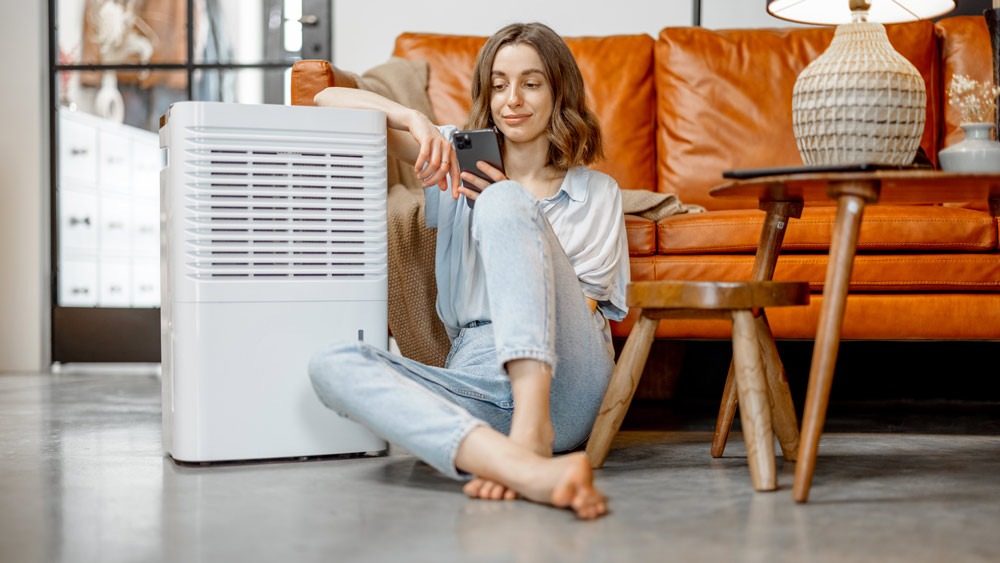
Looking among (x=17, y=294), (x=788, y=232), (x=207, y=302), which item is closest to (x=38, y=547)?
(x=207, y=302)

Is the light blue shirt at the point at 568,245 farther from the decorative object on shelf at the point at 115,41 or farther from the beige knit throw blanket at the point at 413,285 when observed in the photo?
the decorative object on shelf at the point at 115,41

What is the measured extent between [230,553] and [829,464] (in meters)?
0.95

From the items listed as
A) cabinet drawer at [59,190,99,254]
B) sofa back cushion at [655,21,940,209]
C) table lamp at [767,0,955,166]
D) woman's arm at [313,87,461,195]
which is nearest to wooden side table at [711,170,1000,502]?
table lamp at [767,0,955,166]

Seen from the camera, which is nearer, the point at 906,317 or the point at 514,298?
the point at 514,298

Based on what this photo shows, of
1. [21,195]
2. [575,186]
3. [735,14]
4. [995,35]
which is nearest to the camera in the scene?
[575,186]

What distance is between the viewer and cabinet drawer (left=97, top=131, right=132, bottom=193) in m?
3.42

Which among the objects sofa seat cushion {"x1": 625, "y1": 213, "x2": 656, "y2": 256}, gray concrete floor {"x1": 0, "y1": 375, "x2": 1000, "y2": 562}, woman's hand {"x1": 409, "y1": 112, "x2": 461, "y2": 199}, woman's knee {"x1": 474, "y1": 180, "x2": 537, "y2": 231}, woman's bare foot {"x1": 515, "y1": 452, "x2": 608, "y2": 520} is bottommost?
gray concrete floor {"x1": 0, "y1": 375, "x2": 1000, "y2": 562}

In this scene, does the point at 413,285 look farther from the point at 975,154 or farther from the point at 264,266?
the point at 975,154

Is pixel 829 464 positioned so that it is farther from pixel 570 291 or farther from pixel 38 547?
pixel 38 547

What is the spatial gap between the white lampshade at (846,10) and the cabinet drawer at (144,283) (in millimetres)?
2377

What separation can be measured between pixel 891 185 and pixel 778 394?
0.42m

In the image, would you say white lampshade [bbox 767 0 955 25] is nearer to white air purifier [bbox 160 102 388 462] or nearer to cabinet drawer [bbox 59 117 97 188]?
white air purifier [bbox 160 102 388 462]

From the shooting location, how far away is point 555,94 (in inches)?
65.3

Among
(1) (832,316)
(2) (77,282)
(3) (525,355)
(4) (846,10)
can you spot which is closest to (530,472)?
(3) (525,355)
